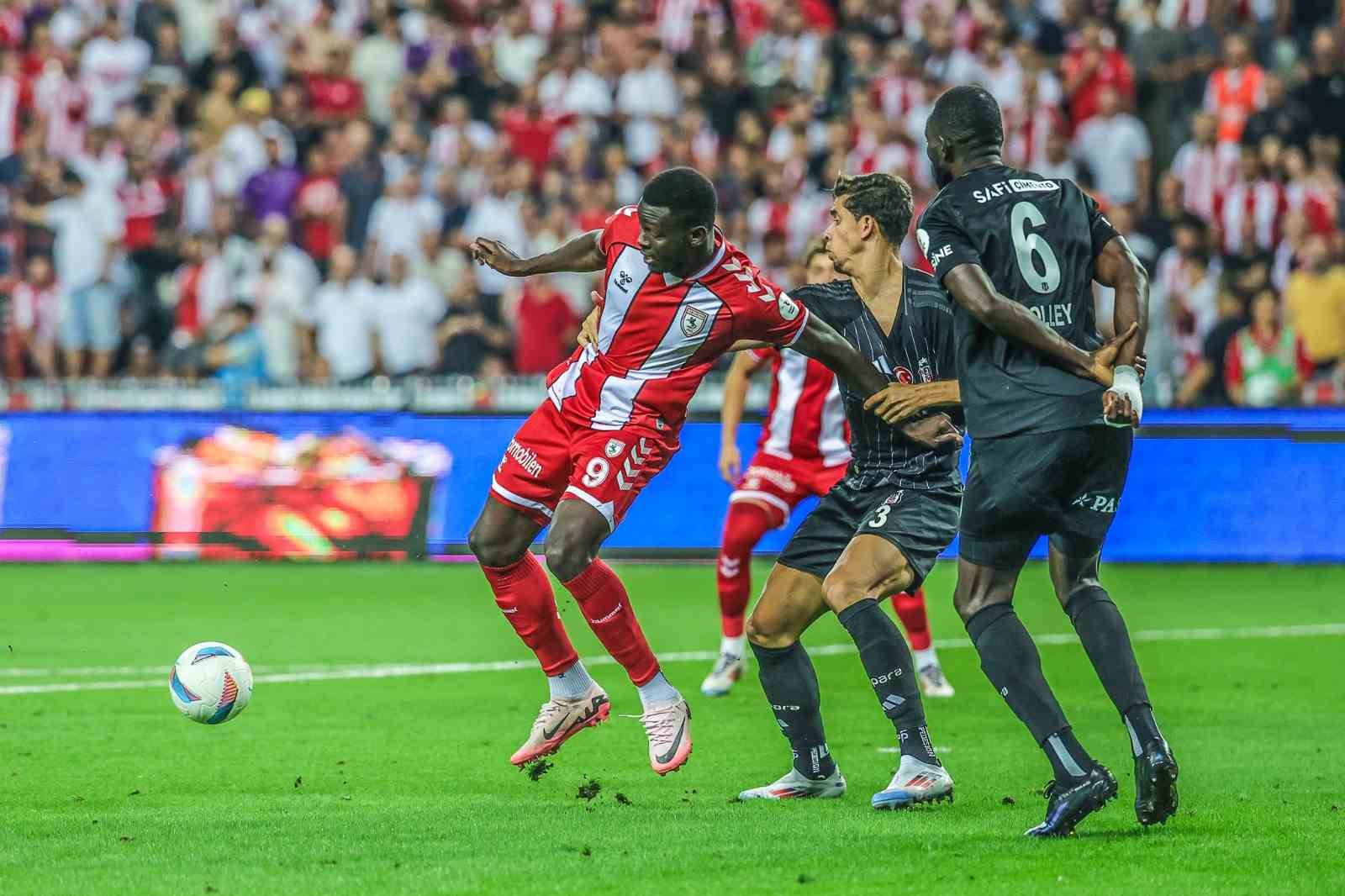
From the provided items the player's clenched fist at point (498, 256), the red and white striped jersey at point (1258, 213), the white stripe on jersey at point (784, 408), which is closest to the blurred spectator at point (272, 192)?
the red and white striped jersey at point (1258, 213)

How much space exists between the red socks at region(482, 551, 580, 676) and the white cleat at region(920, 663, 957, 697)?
3272mm

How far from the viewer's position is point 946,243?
22.2ft

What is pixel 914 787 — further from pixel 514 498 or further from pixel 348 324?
pixel 348 324

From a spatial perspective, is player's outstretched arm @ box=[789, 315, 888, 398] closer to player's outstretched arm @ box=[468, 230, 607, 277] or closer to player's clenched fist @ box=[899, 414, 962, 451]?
player's clenched fist @ box=[899, 414, 962, 451]

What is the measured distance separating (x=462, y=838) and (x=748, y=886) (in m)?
1.23

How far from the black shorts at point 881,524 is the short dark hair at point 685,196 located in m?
1.24

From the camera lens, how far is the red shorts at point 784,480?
11.6 meters

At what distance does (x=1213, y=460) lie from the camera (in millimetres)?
17219

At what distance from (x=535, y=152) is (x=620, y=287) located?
15003 millimetres

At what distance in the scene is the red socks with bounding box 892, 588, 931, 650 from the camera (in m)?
11.1

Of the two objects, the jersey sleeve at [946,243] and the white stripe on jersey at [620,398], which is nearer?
the jersey sleeve at [946,243]

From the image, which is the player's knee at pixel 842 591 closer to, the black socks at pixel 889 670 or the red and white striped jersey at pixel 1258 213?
the black socks at pixel 889 670

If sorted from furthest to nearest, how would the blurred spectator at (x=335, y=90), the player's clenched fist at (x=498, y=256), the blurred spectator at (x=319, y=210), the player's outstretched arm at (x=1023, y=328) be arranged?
the blurred spectator at (x=335, y=90), the blurred spectator at (x=319, y=210), the player's clenched fist at (x=498, y=256), the player's outstretched arm at (x=1023, y=328)

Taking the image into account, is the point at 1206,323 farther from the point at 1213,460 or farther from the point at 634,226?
the point at 634,226
